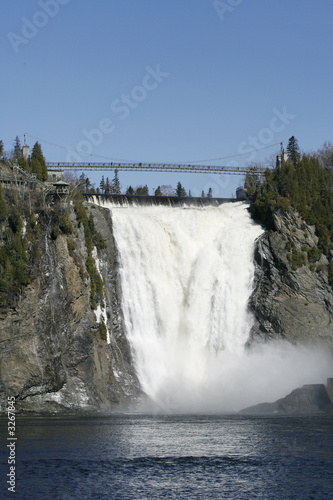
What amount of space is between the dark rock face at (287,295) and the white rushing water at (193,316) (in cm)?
128

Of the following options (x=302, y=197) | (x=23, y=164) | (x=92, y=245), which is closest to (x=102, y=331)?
(x=92, y=245)

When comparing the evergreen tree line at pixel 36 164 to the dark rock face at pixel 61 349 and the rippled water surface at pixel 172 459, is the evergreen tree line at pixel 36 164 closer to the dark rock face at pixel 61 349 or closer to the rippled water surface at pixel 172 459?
the dark rock face at pixel 61 349

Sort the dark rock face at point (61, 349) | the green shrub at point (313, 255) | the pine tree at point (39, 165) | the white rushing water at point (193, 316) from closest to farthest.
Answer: the dark rock face at point (61, 349) < the white rushing water at point (193, 316) < the pine tree at point (39, 165) < the green shrub at point (313, 255)

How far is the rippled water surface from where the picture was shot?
121 ft

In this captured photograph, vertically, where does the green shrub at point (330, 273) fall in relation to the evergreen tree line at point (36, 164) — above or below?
below

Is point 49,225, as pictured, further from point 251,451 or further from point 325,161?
point 325,161

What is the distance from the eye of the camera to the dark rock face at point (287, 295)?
3415 inches

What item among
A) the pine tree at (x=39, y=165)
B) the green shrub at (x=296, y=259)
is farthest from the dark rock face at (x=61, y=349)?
the green shrub at (x=296, y=259)

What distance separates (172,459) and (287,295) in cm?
4706

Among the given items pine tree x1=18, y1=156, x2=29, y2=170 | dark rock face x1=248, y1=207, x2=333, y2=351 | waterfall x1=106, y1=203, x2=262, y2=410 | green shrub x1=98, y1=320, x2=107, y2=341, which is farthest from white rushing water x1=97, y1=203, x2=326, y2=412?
pine tree x1=18, y1=156, x2=29, y2=170

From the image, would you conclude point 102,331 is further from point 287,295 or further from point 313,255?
point 313,255

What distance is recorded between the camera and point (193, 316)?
84938 mm

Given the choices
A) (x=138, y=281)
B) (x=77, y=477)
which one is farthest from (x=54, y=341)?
(x=77, y=477)

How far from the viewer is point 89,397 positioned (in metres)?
71.8
